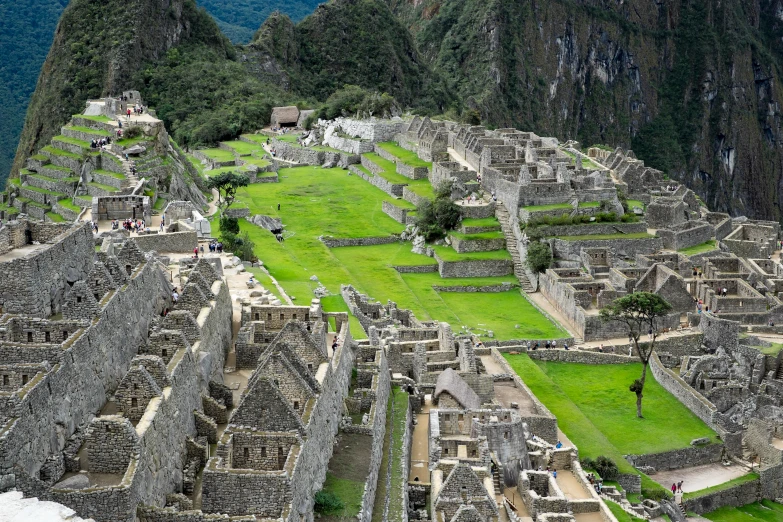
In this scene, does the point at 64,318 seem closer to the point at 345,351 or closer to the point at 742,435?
the point at 345,351

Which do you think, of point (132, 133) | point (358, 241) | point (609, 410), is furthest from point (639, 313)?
point (132, 133)

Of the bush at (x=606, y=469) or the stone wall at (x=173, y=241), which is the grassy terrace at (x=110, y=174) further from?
the bush at (x=606, y=469)

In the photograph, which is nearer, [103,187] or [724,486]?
[724,486]

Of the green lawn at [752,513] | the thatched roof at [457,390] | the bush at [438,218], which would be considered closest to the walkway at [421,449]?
the thatched roof at [457,390]

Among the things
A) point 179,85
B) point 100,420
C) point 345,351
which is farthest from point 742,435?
point 179,85

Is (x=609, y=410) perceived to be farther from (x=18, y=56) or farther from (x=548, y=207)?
(x=18, y=56)

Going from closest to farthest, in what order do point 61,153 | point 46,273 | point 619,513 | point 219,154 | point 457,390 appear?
point 46,273 → point 619,513 → point 457,390 → point 61,153 → point 219,154
